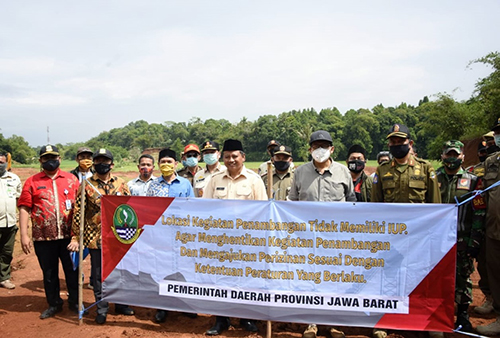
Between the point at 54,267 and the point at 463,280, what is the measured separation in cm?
521

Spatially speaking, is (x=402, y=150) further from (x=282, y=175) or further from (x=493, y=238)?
(x=282, y=175)

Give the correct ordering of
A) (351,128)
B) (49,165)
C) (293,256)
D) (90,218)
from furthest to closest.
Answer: (351,128) → (49,165) → (90,218) → (293,256)

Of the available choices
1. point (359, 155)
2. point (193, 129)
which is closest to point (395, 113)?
point (193, 129)

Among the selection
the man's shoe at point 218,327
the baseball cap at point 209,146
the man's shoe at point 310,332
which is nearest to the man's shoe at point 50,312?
the man's shoe at point 218,327

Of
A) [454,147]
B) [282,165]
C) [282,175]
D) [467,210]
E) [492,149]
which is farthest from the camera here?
[282,175]

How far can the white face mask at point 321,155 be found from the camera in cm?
420

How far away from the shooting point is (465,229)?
14.1ft

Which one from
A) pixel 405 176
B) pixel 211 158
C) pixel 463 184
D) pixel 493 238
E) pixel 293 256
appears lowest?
pixel 293 256

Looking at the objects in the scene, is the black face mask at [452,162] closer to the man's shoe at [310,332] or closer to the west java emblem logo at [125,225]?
the man's shoe at [310,332]

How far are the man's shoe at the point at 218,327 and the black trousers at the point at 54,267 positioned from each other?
218cm

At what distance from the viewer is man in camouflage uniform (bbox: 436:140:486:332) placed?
13.7ft

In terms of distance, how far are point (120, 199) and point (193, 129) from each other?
102996mm

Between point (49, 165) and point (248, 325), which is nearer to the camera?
point (248, 325)

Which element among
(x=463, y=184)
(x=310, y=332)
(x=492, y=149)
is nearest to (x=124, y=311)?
(x=310, y=332)
